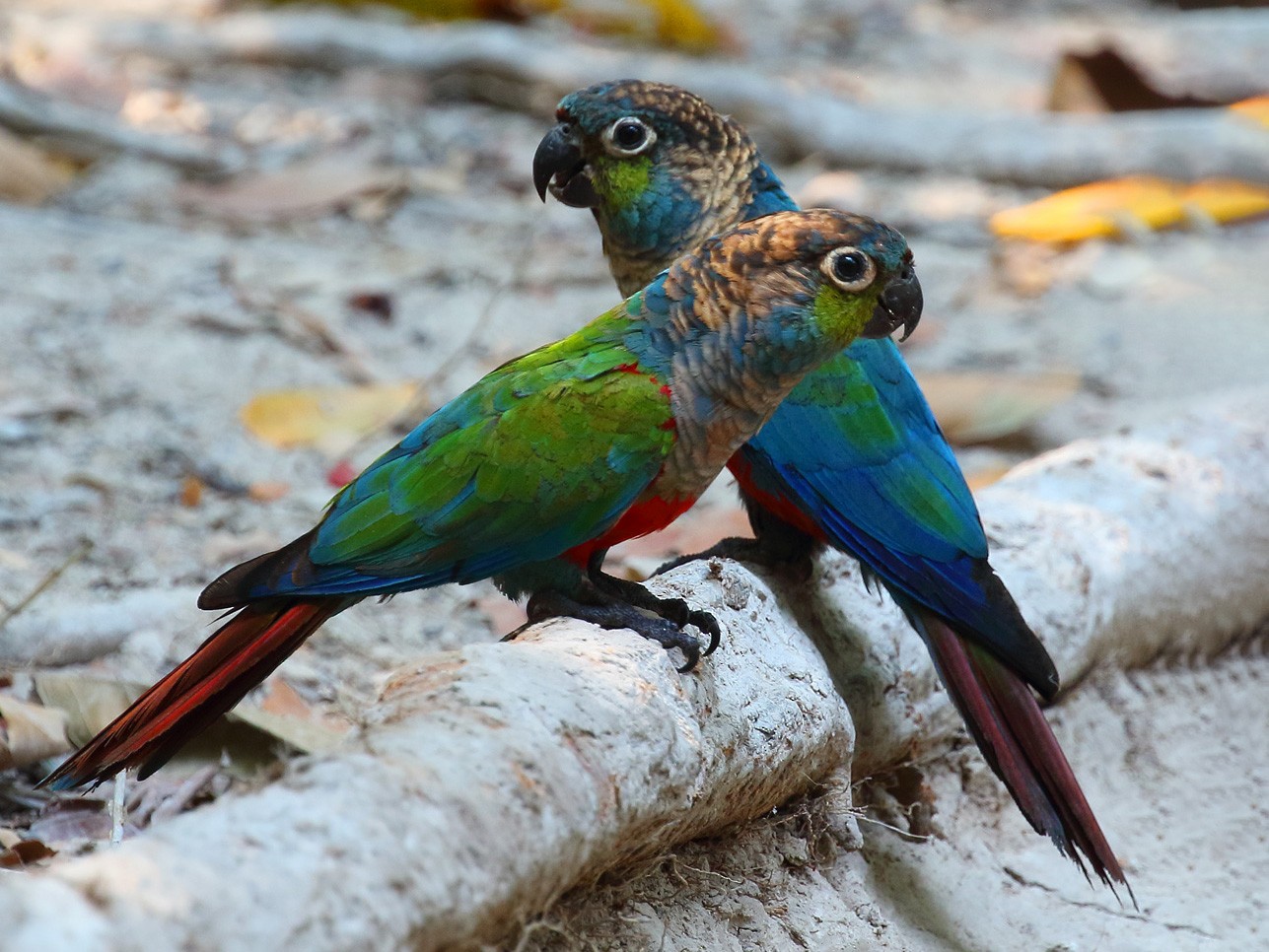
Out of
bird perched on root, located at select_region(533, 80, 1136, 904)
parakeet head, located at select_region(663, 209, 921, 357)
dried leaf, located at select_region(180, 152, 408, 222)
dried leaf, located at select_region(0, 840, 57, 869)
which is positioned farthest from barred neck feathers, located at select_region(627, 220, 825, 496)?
dried leaf, located at select_region(180, 152, 408, 222)

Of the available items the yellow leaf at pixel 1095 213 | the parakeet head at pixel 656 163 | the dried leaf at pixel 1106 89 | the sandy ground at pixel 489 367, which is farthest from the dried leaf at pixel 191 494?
the dried leaf at pixel 1106 89

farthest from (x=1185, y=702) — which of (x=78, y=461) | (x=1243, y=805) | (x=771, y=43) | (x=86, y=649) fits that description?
(x=771, y=43)

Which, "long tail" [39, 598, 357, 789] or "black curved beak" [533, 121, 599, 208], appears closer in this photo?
"long tail" [39, 598, 357, 789]

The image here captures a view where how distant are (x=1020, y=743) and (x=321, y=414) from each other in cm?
234

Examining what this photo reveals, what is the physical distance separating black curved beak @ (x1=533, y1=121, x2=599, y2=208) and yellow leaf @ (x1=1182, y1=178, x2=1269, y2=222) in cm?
346

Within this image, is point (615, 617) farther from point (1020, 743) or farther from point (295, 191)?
point (295, 191)

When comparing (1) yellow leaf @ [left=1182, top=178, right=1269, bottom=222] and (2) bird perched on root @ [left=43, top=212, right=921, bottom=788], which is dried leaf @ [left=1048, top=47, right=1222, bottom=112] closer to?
(1) yellow leaf @ [left=1182, top=178, right=1269, bottom=222]

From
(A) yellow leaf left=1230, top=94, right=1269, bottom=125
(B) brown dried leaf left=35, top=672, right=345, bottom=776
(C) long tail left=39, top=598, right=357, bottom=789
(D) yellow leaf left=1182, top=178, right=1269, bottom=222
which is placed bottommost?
(D) yellow leaf left=1182, top=178, right=1269, bottom=222

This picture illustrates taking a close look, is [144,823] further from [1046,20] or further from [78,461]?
[1046,20]

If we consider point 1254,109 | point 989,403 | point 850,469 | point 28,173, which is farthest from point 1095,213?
point 28,173

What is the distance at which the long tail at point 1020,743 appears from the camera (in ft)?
7.11

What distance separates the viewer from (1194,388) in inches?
175

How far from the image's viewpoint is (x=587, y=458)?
2.11m

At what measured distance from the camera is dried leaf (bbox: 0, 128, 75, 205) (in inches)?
196
